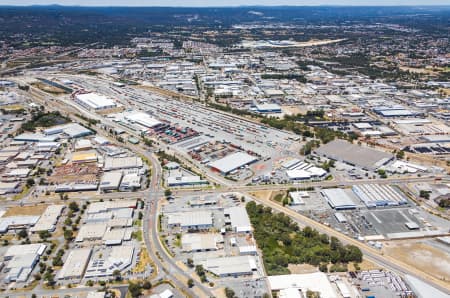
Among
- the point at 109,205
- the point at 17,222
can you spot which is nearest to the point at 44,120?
the point at 17,222

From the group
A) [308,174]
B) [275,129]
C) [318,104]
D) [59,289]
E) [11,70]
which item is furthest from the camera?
[11,70]

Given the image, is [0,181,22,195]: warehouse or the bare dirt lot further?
[0,181,22,195]: warehouse

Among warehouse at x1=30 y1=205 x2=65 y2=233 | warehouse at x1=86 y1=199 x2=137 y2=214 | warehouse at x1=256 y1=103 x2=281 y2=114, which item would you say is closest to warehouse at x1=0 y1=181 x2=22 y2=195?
warehouse at x1=30 y1=205 x2=65 y2=233

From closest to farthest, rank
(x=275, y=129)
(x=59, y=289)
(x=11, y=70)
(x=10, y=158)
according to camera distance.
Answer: (x=59, y=289), (x=10, y=158), (x=275, y=129), (x=11, y=70)

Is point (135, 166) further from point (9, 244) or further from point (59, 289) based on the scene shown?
point (59, 289)

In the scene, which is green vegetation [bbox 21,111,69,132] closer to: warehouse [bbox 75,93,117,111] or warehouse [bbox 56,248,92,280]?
warehouse [bbox 75,93,117,111]

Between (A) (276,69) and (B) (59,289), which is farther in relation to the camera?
(A) (276,69)

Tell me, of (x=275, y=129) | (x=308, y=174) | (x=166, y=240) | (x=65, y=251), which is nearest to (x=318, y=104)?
(x=275, y=129)

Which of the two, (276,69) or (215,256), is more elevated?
(276,69)
